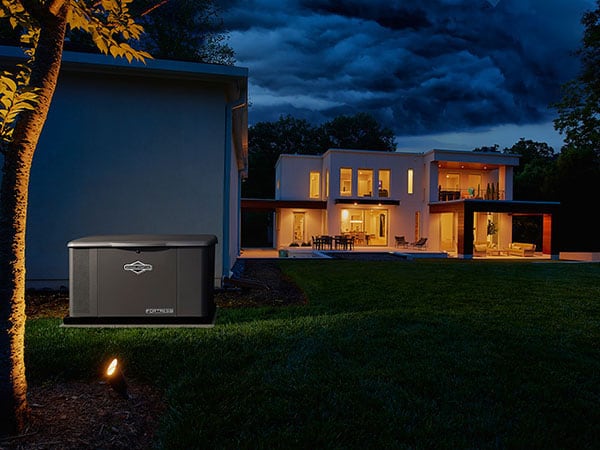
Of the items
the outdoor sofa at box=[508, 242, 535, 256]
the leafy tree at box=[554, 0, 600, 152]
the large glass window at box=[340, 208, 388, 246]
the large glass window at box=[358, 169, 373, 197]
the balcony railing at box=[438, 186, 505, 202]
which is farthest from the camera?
the large glass window at box=[358, 169, 373, 197]

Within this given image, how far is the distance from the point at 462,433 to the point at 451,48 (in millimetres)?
44226

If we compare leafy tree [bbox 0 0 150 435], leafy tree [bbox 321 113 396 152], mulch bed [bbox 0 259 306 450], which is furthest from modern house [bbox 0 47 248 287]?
leafy tree [bbox 321 113 396 152]

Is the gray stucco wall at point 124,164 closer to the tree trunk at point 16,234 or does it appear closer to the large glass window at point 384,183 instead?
the tree trunk at point 16,234

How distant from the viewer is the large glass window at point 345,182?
23938mm

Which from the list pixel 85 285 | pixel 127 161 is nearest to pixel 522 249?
pixel 127 161

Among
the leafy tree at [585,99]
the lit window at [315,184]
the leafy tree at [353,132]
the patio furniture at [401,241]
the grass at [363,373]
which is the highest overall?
the leafy tree at [353,132]

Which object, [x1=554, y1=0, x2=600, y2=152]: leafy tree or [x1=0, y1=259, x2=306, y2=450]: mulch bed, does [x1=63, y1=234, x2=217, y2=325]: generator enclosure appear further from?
[x1=554, y1=0, x2=600, y2=152]: leafy tree

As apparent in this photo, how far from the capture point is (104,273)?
1.85 metres

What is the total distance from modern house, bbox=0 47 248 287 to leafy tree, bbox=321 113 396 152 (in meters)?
35.3

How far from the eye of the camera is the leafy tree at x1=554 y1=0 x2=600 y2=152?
798 inches

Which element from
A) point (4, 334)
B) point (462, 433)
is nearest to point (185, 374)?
point (4, 334)

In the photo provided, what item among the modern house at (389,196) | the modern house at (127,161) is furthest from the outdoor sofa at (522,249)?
the modern house at (127,161)

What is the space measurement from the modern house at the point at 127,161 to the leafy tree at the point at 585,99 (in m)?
21.6

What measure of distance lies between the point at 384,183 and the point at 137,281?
934 inches
